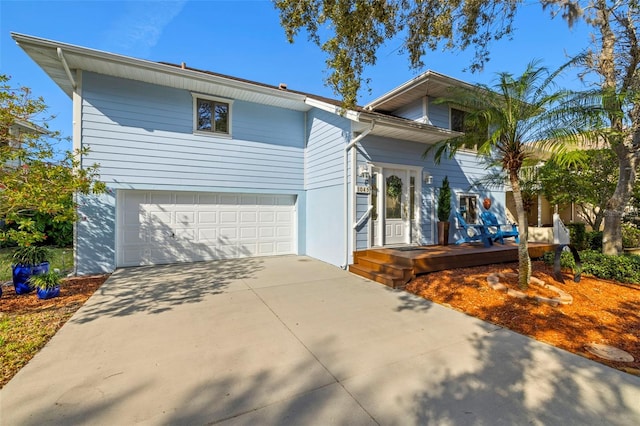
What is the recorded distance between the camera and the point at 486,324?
3961 mm

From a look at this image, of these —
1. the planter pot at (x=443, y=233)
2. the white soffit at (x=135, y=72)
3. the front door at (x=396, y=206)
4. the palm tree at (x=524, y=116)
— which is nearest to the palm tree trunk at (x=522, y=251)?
the palm tree at (x=524, y=116)

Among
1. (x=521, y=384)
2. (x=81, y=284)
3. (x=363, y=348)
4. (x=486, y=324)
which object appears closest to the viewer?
(x=521, y=384)

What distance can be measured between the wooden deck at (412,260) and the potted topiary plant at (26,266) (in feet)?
21.5

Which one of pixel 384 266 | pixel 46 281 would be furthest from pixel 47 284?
pixel 384 266

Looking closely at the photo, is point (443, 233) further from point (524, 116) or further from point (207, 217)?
point (207, 217)

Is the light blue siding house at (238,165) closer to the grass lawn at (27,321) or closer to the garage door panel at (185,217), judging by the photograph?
the garage door panel at (185,217)

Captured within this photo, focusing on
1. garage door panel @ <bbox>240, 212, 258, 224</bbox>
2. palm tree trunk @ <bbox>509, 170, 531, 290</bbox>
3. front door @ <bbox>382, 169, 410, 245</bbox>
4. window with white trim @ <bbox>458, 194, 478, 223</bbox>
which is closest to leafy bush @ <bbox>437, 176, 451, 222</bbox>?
window with white trim @ <bbox>458, 194, 478, 223</bbox>

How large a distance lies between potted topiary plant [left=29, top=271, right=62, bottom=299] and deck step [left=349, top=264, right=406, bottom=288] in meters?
5.98

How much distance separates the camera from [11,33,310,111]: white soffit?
604 centimetres

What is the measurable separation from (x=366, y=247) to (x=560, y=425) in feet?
17.8

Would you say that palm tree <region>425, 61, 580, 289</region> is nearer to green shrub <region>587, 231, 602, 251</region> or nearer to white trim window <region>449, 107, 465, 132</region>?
white trim window <region>449, 107, 465, 132</region>

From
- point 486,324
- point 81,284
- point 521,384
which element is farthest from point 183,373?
point 81,284

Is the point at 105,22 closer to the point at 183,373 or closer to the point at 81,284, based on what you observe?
the point at 81,284

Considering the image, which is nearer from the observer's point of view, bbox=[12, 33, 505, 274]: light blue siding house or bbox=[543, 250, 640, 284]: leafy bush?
bbox=[543, 250, 640, 284]: leafy bush
